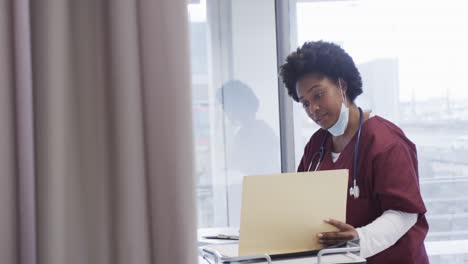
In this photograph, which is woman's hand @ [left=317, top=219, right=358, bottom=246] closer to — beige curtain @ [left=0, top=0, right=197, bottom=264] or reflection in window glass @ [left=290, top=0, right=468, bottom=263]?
beige curtain @ [left=0, top=0, right=197, bottom=264]

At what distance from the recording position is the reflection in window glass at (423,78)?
241cm

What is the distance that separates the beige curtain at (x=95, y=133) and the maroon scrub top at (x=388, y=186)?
80cm

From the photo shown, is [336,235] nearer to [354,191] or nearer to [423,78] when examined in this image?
[354,191]

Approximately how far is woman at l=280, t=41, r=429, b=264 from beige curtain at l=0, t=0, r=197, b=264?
541 millimetres

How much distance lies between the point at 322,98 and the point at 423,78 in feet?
3.79

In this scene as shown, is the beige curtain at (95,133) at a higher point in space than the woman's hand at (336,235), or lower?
higher

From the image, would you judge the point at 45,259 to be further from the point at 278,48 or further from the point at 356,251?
the point at 278,48

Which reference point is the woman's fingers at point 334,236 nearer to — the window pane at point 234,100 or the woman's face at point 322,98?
the woman's face at point 322,98

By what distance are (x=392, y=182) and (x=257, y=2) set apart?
4.55 ft

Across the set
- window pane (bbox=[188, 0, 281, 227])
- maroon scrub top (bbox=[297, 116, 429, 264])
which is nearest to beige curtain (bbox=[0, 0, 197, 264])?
maroon scrub top (bbox=[297, 116, 429, 264])

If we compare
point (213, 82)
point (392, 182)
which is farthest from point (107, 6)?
point (213, 82)

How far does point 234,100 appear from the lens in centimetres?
238

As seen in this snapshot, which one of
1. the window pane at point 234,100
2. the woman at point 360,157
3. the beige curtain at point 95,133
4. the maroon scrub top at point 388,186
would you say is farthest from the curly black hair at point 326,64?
the beige curtain at point 95,133

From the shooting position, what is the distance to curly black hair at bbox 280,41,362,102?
1573 millimetres
